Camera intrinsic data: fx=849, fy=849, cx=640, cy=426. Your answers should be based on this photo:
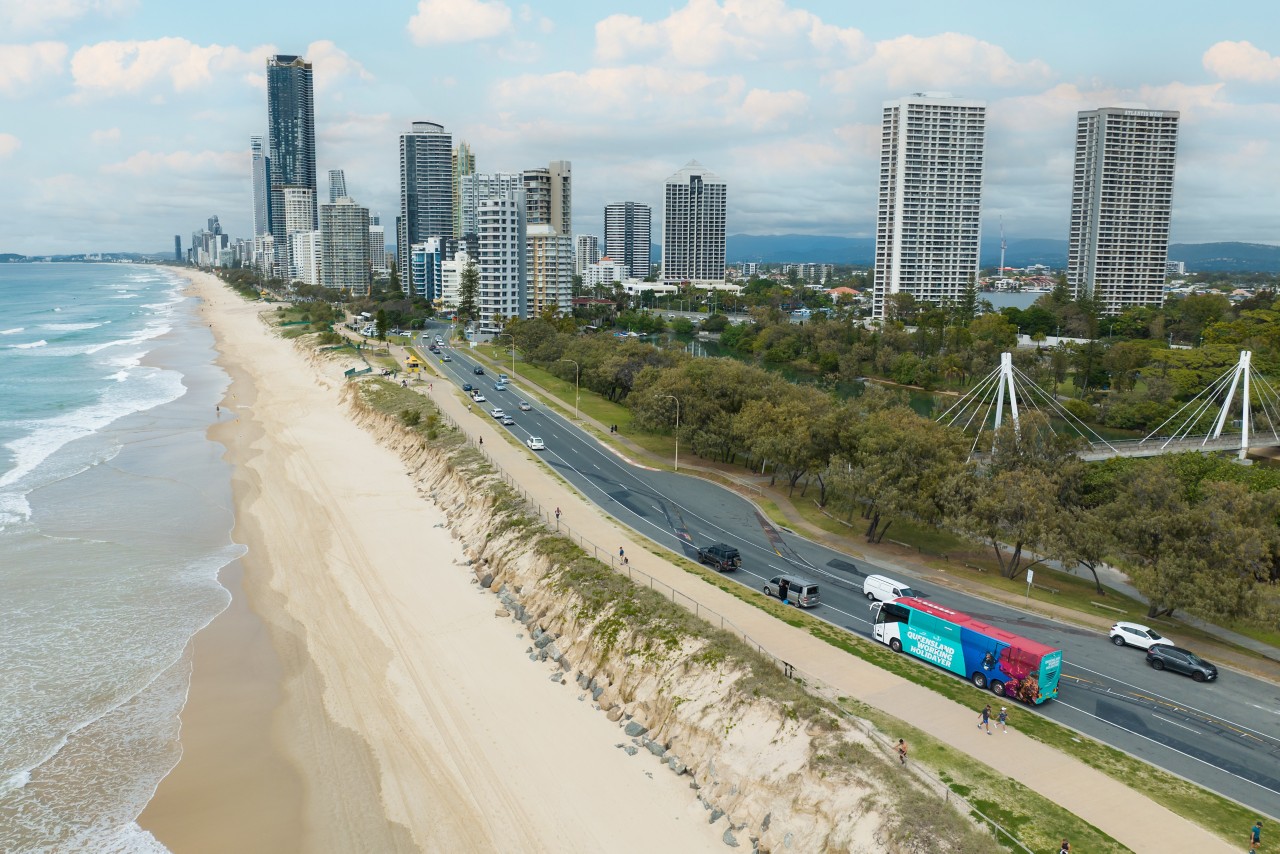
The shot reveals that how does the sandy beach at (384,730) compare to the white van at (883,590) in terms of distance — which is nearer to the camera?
the sandy beach at (384,730)

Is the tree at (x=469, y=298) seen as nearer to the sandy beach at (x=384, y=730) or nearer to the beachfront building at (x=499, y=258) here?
the beachfront building at (x=499, y=258)

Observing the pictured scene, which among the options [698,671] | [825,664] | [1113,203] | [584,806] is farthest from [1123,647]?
[1113,203]

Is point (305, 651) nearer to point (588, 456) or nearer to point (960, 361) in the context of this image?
point (588, 456)

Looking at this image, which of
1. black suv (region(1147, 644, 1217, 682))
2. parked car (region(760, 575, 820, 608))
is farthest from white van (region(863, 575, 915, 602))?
black suv (region(1147, 644, 1217, 682))

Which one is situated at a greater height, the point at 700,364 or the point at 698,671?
the point at 700,364

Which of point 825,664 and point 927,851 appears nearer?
point 927,851

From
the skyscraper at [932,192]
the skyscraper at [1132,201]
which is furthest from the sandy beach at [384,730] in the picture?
the skyscraper at [1132,201]
